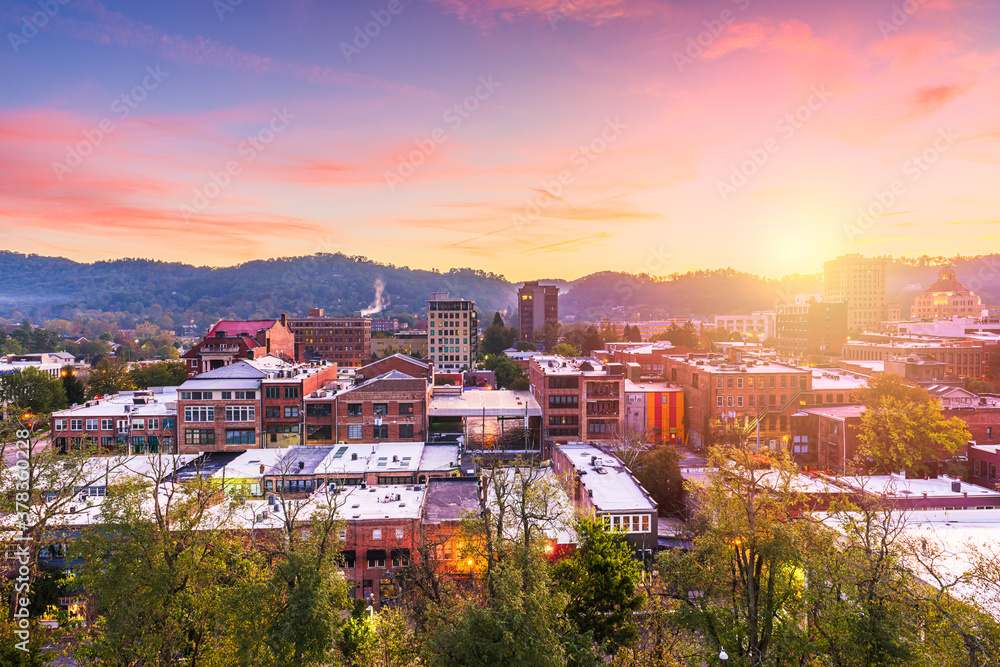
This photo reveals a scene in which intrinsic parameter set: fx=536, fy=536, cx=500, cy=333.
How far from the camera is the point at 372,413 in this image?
5072 centimetres

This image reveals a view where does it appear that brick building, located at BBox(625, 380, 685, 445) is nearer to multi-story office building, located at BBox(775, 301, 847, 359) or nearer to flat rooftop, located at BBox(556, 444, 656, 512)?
flat rooftop, located at BBox(556, 444, 656, 512)

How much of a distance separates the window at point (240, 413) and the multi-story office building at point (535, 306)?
123 metres

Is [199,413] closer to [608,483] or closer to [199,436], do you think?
[199,436]

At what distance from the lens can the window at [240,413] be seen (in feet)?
165

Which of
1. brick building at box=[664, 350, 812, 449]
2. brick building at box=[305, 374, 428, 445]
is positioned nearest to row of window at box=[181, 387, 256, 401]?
brick building at box=[305, 374, 428, 445]

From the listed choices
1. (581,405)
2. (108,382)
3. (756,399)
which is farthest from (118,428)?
(756,399)

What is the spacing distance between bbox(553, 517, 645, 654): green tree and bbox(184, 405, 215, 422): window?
1637 inches

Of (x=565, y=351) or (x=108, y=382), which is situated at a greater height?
(x=565, y=351)

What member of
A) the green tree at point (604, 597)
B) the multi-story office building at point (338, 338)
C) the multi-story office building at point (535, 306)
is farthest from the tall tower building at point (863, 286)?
the green tree at point (604, 597)

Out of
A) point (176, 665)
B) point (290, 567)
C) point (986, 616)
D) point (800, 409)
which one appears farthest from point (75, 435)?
point (800, 409)

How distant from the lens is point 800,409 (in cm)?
5381

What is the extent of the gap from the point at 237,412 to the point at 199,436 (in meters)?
3.99

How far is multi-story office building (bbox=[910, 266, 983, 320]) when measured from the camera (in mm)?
144875

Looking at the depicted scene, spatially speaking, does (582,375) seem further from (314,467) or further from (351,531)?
(351,531)
